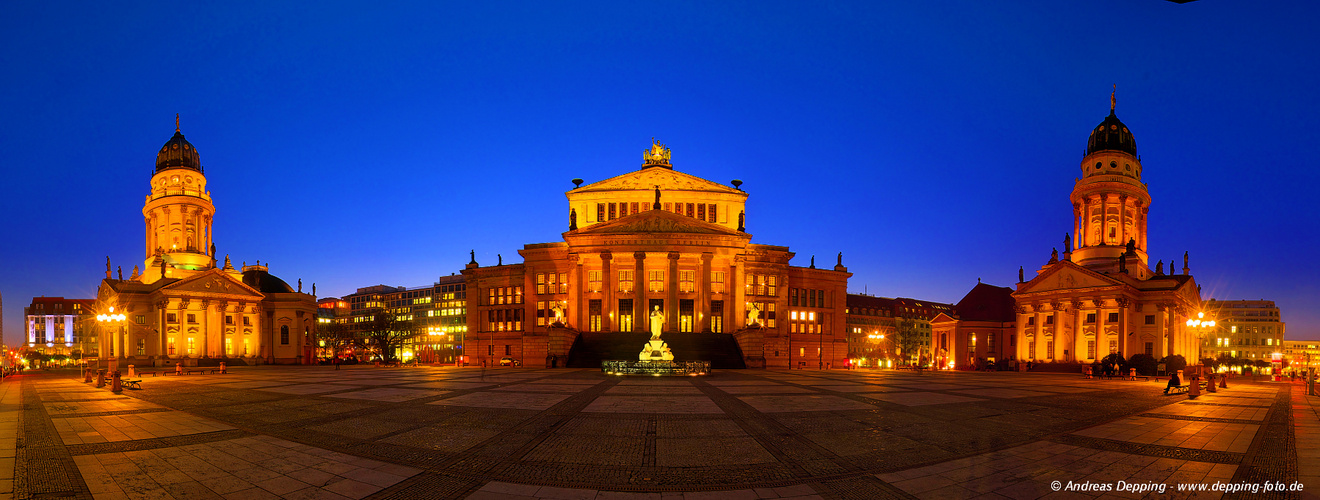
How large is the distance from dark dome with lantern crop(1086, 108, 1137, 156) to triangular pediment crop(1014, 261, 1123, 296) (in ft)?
57.2

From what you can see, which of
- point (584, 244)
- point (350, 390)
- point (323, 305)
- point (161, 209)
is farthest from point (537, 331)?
point (323, 305)

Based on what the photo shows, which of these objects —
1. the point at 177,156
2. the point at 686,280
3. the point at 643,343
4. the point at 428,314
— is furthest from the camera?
the point at 428,314

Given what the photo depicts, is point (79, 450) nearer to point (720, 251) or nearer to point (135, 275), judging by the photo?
point (720, 251)

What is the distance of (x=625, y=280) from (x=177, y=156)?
59137 millimetres

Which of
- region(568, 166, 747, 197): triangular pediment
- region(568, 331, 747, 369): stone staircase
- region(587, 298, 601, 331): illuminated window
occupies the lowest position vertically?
region(568, 331, 747, 369): stone staircase

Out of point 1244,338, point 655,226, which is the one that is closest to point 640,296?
point 655,226

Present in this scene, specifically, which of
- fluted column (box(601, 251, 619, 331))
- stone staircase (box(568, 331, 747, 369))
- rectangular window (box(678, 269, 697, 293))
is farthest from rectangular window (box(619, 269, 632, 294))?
stone staircase (box(568, 331, 747, 369))

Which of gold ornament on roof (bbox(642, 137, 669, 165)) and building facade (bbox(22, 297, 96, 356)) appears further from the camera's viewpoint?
building facade (bbox(22, 297, 96, 356))

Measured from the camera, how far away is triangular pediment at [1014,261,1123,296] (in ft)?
205

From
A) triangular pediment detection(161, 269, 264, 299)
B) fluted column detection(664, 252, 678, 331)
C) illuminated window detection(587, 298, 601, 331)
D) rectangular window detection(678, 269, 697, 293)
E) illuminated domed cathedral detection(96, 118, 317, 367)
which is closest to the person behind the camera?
fluted column detection(664, 252, 678, 331)

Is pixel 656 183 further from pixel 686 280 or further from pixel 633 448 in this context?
pixel 633 448

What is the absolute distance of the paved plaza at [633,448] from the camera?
938 cm

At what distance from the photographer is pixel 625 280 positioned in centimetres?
6047

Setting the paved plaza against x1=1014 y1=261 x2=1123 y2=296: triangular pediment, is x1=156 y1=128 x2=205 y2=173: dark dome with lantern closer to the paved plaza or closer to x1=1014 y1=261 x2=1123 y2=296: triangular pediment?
the paved plaza
